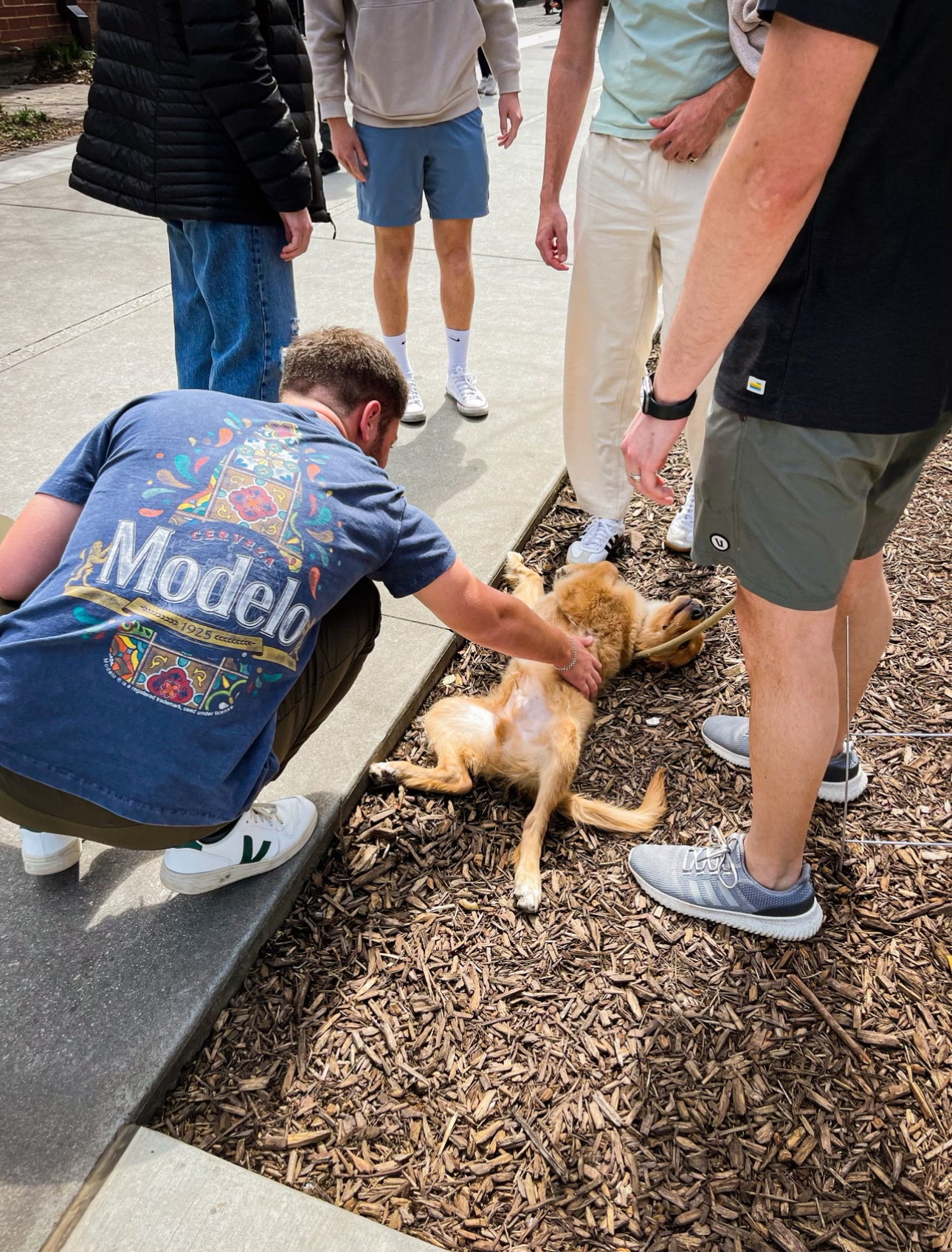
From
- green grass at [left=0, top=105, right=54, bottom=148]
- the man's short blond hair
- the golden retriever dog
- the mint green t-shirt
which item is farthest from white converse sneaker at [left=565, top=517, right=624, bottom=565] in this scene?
green grass at [left=0, top=105, right=54, bottom=148]

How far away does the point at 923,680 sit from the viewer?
3.18 meters

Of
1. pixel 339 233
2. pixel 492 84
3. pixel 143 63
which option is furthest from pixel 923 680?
pixel 492 84

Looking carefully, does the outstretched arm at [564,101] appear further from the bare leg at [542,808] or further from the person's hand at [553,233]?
the bare leg at [542,808]

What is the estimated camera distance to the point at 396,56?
368 centimetres

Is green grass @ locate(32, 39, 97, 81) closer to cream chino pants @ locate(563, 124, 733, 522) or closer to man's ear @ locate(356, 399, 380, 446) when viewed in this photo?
cream chino pants @ locate(563, 124, 733, 522)

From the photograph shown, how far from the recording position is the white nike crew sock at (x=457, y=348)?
441 centimetres

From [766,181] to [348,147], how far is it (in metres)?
2.96

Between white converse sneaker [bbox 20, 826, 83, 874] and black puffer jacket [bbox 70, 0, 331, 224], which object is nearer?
white converse sneaker [bbox 20, 826, 83, 874]

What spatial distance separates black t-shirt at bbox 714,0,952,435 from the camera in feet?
4.77

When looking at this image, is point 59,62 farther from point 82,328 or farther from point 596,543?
point 596,543

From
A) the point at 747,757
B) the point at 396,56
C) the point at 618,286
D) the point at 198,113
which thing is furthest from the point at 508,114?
the point at 747,757

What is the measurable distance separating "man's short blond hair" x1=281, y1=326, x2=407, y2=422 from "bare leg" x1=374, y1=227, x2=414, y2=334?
1983mm

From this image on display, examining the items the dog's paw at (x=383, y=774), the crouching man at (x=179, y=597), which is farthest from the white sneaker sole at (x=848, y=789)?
the crouching man at (x=179, y=597)

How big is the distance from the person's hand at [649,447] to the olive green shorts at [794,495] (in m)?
0.08
